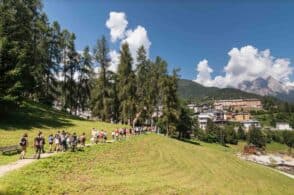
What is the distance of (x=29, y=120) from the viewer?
138 ft

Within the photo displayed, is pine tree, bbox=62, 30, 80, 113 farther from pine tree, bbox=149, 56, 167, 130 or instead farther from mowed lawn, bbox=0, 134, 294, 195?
mowed lawn, bbox=0, 134, 294, 195

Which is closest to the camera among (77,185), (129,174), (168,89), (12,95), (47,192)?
(47,192)

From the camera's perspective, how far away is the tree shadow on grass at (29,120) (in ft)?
124

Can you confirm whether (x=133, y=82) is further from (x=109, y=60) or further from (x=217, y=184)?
(x=217, y=184)

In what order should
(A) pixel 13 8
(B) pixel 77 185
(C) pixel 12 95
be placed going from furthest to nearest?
(A) pixel 13 8 → (C) pixel 12 95 → (B) pixel 77 185

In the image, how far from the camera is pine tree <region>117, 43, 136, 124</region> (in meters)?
60.1

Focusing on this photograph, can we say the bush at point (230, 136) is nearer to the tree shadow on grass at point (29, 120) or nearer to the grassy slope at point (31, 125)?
the grassy slope at point (31, 125)

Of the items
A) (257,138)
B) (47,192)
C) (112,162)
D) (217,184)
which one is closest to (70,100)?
(112,162)

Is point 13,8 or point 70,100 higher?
point 13,8

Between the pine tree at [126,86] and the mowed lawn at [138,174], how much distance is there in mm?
16498

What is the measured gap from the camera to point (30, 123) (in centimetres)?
4053

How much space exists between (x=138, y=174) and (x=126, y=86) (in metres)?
36.0

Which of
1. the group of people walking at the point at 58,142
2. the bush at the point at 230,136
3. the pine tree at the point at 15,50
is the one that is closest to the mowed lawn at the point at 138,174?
the group of people walking at the point at 58,142

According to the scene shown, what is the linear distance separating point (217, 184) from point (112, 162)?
10.9 meters
